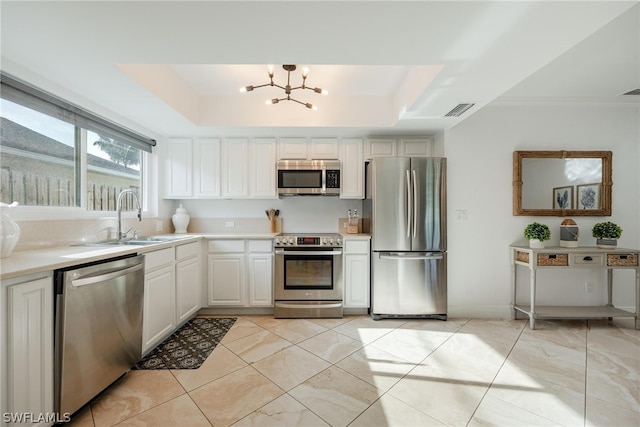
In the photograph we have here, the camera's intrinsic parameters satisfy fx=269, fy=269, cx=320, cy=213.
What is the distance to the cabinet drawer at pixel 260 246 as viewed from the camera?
3.19 metres

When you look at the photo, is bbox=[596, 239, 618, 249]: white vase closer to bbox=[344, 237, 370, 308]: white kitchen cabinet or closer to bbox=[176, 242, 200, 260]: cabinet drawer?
bbox=[344, 237, 370, 308]: white kitchen cabinet

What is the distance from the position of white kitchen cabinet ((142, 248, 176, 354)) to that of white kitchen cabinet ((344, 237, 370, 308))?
1.83m

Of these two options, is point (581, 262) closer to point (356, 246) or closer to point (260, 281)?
point (356, 246)

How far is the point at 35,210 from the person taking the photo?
198cm

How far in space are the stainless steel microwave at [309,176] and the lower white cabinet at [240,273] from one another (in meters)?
0.76

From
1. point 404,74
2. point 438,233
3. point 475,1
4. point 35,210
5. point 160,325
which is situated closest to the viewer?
point 475,1

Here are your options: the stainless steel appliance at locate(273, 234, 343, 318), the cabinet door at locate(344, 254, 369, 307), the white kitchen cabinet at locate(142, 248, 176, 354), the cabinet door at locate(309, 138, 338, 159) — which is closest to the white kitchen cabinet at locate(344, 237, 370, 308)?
the cabinet door at locate(344, 254, 369, 307)

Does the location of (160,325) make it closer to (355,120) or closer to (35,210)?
(35,210)

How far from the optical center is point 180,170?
11.3 feet

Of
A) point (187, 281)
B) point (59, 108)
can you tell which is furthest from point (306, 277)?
point (59, 108)

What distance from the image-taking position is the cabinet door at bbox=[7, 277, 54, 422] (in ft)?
4.12

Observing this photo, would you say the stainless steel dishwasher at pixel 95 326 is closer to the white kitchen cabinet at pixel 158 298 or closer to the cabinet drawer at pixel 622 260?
the white kitchen cabinet at pixel 158 298

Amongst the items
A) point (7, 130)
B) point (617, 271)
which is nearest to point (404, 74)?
point (7, 130)

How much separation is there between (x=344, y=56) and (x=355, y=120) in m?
1.41
